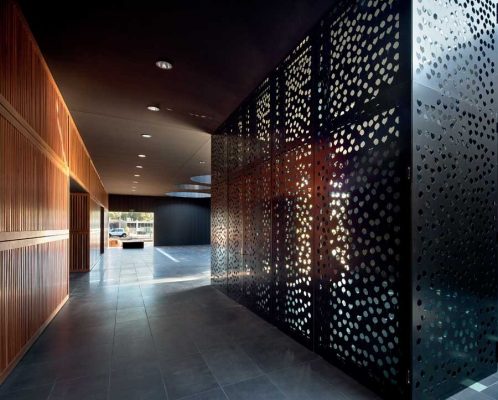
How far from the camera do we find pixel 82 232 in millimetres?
8430

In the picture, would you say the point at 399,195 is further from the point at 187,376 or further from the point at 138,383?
the point at 138,383

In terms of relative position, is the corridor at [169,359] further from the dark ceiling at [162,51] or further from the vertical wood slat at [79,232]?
the vertical wood slat at [79,232]

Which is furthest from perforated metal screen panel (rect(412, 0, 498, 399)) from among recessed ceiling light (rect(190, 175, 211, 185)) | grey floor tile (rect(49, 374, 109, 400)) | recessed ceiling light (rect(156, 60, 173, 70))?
recessed ceiling light (rect(190, 175, 211, 185))

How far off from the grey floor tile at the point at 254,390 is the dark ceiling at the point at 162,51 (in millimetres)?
3462

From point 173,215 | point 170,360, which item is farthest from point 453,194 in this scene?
point 173,215

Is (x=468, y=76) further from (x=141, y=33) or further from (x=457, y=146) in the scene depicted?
(x=141, y=33)

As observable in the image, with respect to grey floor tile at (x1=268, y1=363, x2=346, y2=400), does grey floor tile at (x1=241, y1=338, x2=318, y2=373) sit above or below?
below

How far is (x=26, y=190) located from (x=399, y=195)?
3.67m

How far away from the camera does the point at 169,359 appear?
Answer: 2.82m

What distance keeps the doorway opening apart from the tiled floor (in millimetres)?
17722

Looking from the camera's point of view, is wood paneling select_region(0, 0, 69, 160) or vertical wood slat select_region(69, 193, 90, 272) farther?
vertical wood slat select_region(69, 193, 90, 272)

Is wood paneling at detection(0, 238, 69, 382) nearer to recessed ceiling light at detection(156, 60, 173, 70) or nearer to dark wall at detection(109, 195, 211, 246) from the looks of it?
recessed ceiling light at detection(156, 60, 173, 70)

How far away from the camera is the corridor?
7.49ft

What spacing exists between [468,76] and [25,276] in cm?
482
